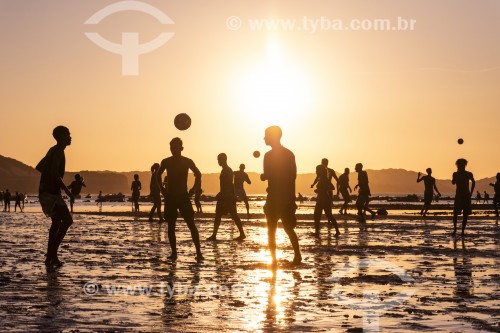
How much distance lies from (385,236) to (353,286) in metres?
11.1

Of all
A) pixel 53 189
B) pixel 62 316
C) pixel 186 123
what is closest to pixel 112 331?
pixel 62 316

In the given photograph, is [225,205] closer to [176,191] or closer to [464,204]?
[176,191]

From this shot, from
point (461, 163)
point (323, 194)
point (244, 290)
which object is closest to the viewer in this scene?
point (244, 290)

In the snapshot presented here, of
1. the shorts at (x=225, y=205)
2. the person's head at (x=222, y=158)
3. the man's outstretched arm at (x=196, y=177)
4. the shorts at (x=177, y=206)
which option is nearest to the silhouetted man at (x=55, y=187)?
the shorts at (x=177, y=206)

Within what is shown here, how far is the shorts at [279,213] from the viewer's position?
12.3 metres

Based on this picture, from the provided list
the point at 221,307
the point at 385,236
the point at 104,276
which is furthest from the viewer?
the point at 385,236

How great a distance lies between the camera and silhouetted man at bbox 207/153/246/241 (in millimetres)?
18969

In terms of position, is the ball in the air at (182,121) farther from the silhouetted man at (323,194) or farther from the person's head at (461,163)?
the person's head at (461,163)

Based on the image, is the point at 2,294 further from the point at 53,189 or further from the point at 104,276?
the point at 53,189

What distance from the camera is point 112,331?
21.5 feet

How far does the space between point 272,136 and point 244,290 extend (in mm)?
3782

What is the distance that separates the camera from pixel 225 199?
1920 centimetres

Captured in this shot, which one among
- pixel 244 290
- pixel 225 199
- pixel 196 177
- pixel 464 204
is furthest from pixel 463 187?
pixel 244 290

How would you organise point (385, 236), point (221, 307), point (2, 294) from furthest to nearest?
point (385, 236) → point (2, 294) → point (221, 307)
